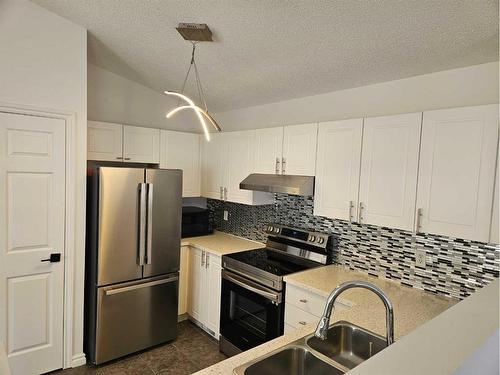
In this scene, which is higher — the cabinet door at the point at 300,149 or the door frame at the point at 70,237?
the cabinet door at the point at 300,149

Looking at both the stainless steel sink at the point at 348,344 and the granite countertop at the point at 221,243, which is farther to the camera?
the granite countertop at the point at 221,243

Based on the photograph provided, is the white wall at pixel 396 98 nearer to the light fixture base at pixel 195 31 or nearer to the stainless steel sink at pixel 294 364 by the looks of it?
the light fixture base at pixel 195 31

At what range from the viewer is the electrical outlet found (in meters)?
2.25

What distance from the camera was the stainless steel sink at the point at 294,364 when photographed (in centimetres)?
129

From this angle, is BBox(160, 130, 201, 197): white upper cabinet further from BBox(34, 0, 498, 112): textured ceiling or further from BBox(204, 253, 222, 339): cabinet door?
BBox(204, 253, 222, 339): cabinet door

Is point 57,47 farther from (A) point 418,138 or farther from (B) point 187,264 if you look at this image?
(A) point 418,138

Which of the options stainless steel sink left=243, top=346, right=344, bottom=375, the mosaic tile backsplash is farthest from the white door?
stainless steel sink left=243, top=346, right=344, bottom=375

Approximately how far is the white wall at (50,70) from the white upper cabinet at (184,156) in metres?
1.07

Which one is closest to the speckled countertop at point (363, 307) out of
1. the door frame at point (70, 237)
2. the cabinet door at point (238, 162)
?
the cabinet door at point (238, 162)

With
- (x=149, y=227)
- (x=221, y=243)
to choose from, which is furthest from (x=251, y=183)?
(x=149, y=227)

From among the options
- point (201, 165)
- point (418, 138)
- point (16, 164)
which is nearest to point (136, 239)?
point (16, 164)

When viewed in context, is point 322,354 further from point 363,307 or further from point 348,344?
point 363,307

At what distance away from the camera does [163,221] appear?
305 cm

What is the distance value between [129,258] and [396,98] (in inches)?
102
